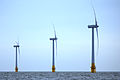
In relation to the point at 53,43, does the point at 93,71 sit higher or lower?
lower

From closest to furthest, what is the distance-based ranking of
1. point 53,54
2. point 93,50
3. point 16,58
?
point 93,50 → point 53,54 → point 16,58

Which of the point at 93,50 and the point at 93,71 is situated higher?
the point at 93,50

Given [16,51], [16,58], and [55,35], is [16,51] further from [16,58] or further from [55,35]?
[55,35]

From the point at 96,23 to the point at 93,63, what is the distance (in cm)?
1458

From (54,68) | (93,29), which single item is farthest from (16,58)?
(93,29)

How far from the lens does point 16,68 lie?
15750 cm

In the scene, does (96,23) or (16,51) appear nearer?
(96,23)

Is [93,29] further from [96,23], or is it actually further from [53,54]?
[53,54]

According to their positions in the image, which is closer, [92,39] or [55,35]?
[92,39]

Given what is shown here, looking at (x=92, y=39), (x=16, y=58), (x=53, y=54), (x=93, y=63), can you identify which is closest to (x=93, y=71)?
(x=93, y=63)

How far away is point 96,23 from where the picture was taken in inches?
4318

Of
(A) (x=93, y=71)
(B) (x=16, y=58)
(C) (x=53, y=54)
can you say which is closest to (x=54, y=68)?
(C) (x=53, y=54)

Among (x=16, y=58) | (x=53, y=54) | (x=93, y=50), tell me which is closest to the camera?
(x=93, y=50)

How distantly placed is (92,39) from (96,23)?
6414 mm
